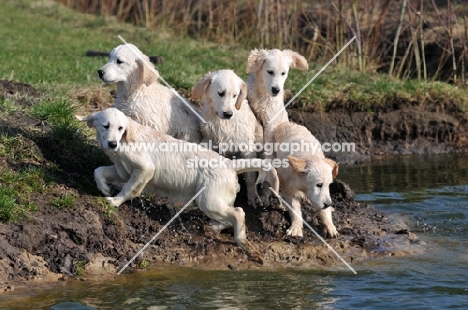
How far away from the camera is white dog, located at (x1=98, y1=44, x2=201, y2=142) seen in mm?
9977

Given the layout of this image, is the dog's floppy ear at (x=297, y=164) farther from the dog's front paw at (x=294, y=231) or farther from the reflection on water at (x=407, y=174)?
the reflection on water at (x=407, y=174)

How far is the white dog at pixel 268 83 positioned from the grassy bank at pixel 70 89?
1.99 metres

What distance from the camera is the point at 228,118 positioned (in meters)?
9.75

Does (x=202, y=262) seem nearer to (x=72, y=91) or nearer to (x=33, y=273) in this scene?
(x=33, y=273)

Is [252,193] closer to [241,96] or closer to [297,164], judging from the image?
[297,164]

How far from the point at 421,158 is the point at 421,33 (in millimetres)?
3589

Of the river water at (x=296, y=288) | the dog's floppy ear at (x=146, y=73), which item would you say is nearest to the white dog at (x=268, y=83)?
the dog's floppy ear at (x=146, y=73)

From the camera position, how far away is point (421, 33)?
17.8 metres

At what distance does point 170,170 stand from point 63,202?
3.81 feet

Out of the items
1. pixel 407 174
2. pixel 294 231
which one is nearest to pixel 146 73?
pixel 294 231

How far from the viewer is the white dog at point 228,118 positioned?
32.2ft

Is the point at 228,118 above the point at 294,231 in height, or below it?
above

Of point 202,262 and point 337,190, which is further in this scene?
point 337,190

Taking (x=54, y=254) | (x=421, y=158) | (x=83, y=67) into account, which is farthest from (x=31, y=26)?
(x=54, y=254)
